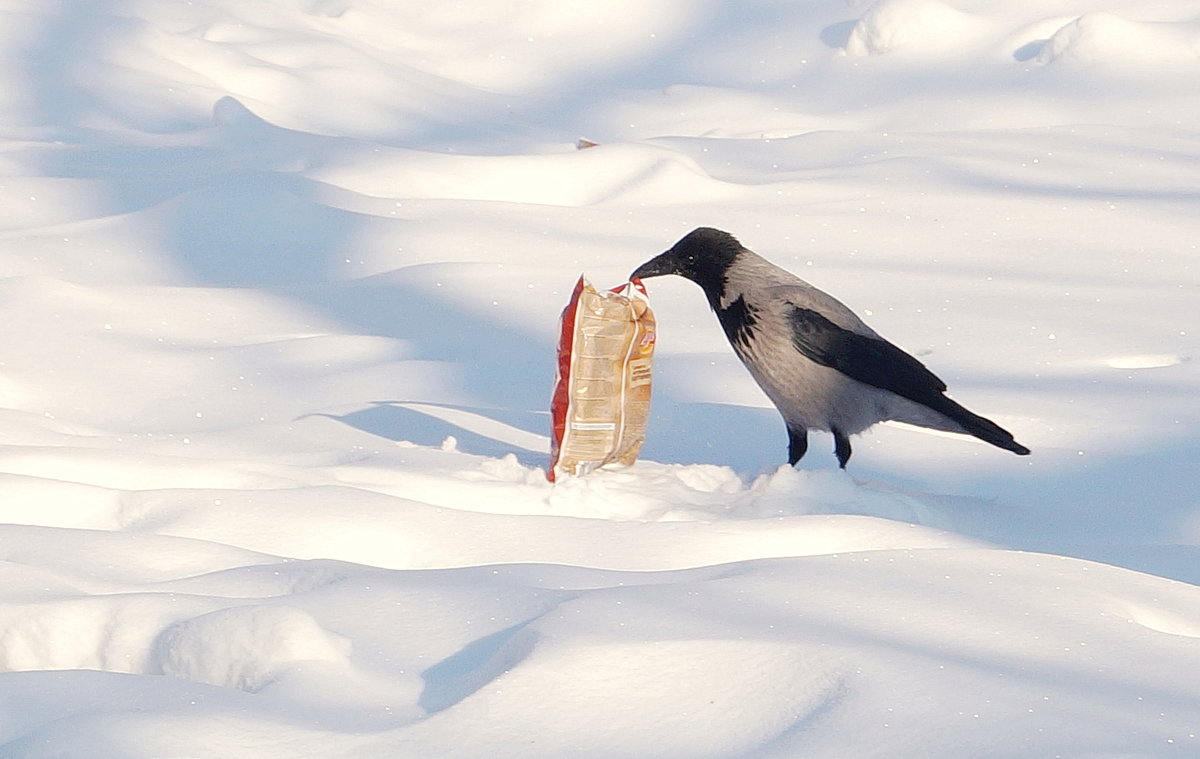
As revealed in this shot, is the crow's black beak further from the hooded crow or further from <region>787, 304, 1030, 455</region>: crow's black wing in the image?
<region>787, 304, 1030, 455</region>: crow's black wing

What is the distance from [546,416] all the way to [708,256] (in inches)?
25.3

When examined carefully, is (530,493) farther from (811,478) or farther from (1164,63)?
(1164,63)

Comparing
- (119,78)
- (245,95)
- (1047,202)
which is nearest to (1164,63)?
(1047,202)

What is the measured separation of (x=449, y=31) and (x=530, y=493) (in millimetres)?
7921

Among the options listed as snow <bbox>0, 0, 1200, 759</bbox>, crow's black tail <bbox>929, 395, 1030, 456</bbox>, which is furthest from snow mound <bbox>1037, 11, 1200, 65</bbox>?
crow's black tail <bbox>929, 395, 1030, 456</bbox>

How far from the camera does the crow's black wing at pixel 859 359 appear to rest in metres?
3.26

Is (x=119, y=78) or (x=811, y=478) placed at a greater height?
(x=119, y=78)

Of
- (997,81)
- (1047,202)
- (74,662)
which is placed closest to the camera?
(74,662)

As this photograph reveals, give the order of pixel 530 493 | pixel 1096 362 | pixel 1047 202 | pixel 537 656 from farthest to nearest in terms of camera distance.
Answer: pixel 1047 202 → pixel 1096 362 → pixel 530 493 → pixel 537 656

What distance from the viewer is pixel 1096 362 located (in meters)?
4.04

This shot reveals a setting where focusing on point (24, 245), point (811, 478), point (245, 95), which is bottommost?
point (811, 478)

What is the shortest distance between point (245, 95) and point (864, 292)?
455cm

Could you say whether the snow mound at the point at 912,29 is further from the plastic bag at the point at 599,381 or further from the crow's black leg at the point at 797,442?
the plastic bag at the point at 599,381

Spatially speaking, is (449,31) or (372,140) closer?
(372,140)
